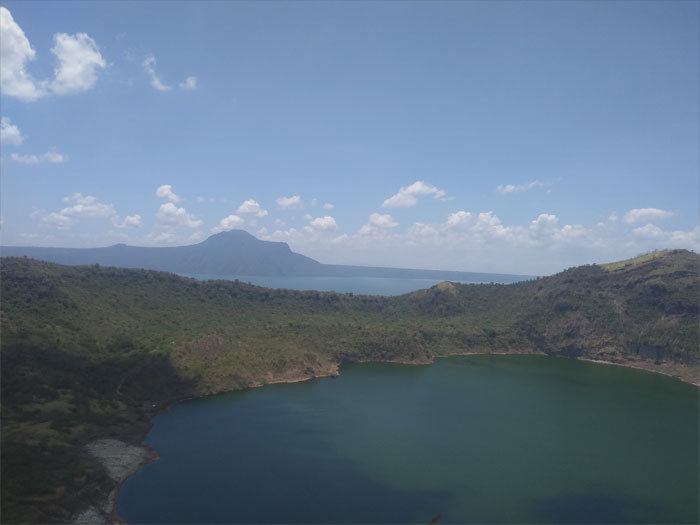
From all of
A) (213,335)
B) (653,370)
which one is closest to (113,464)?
(213,335)

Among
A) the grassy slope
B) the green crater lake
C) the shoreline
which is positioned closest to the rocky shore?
the green crater lake

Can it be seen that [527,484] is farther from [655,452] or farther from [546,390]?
[546,390]

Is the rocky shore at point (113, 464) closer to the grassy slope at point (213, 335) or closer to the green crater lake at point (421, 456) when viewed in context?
the green crater lake at point (421, 456)

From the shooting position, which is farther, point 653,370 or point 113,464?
point 653,370

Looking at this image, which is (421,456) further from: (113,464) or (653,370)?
(653,370)

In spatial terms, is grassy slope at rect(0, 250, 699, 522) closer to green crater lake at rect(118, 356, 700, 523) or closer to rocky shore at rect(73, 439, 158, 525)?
rocky shore at rect(73, 439, 158, 525)

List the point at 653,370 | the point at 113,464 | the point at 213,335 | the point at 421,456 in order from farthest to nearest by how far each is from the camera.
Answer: the point at 653,370, the point at 213,335, the point at 421,456, the point at 113,464
